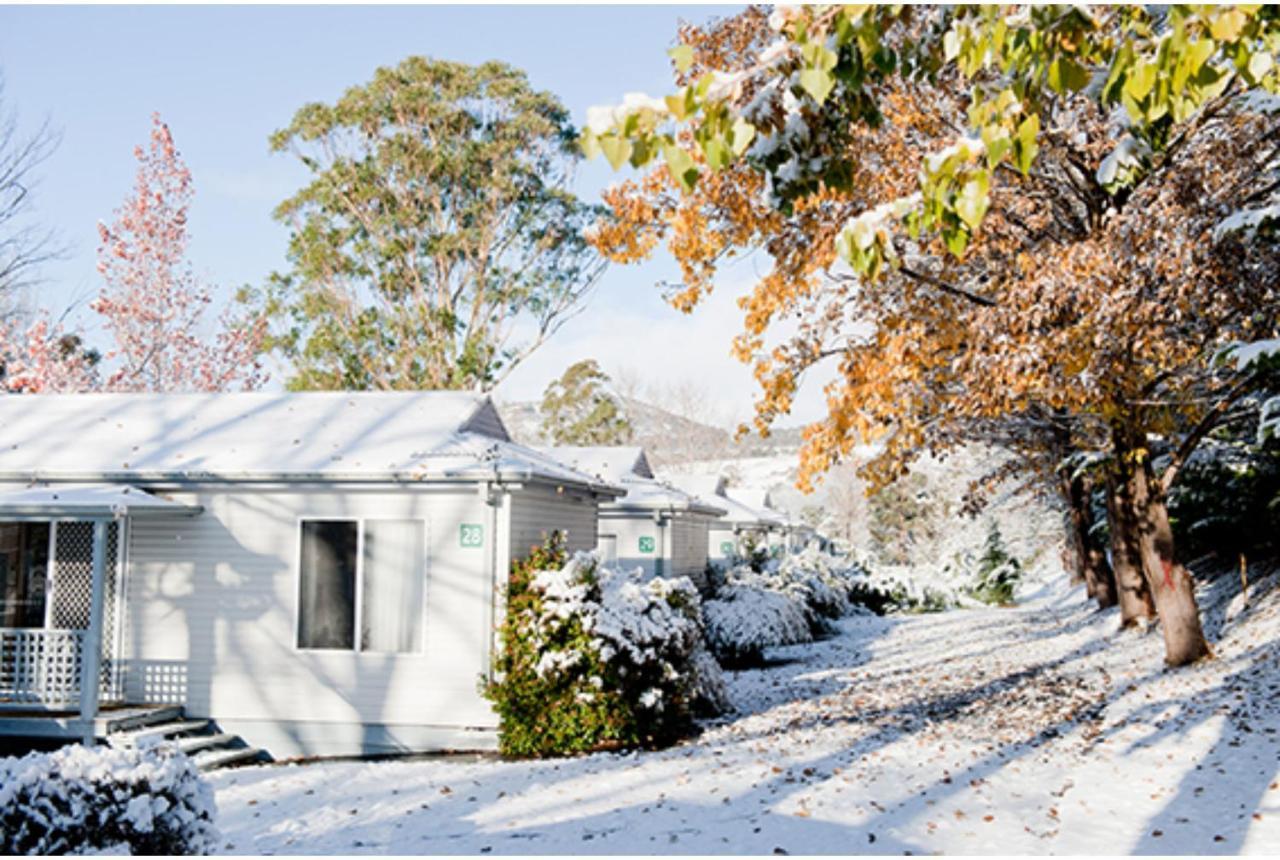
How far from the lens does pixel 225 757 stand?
1212 centimetres

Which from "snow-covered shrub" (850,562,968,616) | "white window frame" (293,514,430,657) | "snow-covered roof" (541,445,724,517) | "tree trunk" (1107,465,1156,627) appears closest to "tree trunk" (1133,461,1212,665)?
"tree trunk" (1107,465,1156,627)

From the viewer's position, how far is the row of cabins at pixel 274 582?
12336mm

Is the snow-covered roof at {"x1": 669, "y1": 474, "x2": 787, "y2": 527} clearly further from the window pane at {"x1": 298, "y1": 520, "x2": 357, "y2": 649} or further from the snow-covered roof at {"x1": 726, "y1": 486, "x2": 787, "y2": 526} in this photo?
the window pane at {"x1": 298, "y1": 520, "x2": 357, "y2": 649}

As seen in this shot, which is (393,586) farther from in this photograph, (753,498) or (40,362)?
(753,498)

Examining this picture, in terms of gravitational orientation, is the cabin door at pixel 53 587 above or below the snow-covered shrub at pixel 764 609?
above

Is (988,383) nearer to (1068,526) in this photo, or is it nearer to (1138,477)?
(1138,477)

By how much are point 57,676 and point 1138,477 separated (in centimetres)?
1357

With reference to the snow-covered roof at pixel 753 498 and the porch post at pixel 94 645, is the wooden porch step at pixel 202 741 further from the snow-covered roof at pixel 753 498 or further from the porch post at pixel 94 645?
the snow-covered roof at pixel 753 498

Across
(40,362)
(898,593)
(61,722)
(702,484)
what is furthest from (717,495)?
(61,722)

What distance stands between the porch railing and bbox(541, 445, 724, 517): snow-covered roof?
38.8ft

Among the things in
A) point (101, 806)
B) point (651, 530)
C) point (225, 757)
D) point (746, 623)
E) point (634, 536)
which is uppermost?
point (651, 530)

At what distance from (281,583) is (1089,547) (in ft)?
64.4

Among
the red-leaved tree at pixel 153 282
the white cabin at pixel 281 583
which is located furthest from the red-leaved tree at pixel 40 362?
the white cabin at pixel 281 583

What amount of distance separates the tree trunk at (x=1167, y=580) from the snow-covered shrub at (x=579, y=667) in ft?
21.7
